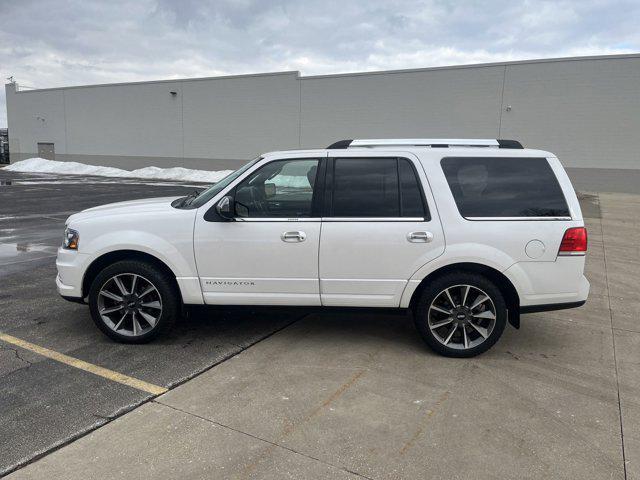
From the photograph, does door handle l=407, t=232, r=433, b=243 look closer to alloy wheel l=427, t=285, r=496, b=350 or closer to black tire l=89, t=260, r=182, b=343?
alloy wheel l=427, t=285, r=496, b=350

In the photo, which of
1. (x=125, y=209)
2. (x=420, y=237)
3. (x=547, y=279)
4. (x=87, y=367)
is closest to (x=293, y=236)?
(x=420, y=237)

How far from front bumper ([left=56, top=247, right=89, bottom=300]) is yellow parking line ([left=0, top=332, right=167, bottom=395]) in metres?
0.52

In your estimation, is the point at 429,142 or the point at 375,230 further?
the point at 429,142

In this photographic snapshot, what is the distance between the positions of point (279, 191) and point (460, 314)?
6.37 ft

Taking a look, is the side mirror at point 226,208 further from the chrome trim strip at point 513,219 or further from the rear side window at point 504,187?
the chrome trim strip at point 513,219

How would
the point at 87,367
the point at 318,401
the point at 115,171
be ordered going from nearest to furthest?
the point at 318,401 → the point at 87,367 → the point at 115,171

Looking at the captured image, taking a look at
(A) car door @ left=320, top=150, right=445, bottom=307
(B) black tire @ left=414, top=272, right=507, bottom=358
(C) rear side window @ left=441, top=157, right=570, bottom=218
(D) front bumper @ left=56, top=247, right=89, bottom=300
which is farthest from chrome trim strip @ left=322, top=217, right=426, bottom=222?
(D) front bumper @ left=56, top=247, right=89, bottom=300

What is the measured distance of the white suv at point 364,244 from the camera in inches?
164

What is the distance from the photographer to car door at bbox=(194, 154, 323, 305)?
4.27 meters

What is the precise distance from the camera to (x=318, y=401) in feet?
11.8

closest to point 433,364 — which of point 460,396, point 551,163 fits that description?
point 460,396

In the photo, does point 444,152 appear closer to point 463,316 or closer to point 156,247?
point 463,316

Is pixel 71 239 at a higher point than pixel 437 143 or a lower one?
lower

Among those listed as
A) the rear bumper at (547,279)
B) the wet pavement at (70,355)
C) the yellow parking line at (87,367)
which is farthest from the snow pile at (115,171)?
the rear bumper at (547,279)
